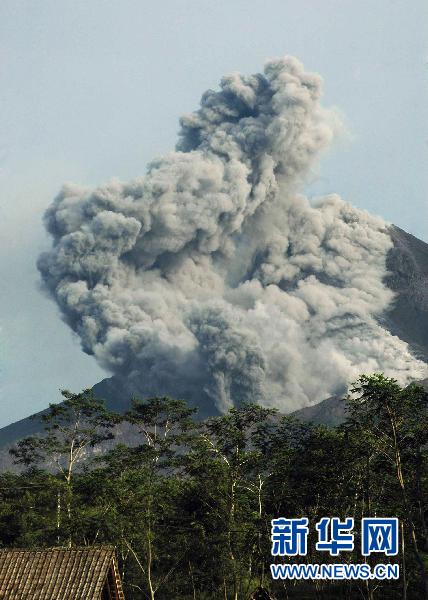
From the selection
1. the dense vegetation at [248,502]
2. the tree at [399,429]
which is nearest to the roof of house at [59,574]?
the dense vegetation at [248,502]

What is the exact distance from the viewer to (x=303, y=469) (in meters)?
40.8

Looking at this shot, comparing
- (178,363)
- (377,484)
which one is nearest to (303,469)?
(377,484)

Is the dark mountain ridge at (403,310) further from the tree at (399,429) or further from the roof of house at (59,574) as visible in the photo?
the roof of house at (59,574)

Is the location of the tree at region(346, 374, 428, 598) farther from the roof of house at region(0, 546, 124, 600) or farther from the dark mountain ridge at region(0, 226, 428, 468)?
the dark mountain ridge at region(0, 226, 428, 468)

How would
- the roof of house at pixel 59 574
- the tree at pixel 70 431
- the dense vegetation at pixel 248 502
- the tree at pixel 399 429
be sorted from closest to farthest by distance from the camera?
the roof of house at pixel 59 574
the tree at pixel 399 429
the dense vegetation at pixel 248 502
the tree at pixel 70 431

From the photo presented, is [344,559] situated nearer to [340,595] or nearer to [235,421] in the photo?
[340,595]

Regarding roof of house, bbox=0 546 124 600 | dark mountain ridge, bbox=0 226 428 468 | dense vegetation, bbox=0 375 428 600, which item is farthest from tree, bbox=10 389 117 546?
dark mountain ridge, bbox=0 226 428 468

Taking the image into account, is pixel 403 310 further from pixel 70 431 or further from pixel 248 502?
pixel 248 502

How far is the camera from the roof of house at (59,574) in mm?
21734

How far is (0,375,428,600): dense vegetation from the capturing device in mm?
35781

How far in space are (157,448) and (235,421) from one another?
1588cm

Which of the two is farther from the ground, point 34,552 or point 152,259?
point 152,259

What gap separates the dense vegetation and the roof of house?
12760 mm

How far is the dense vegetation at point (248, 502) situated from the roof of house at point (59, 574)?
1276 cm
